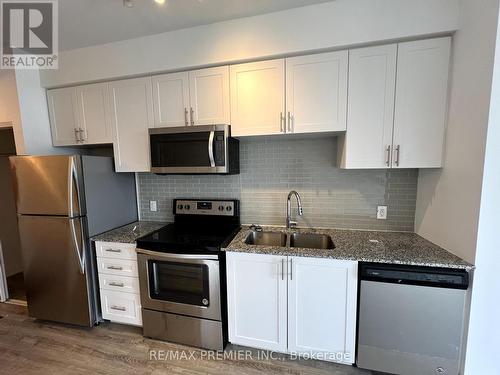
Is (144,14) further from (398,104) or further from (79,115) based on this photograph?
(398,104)

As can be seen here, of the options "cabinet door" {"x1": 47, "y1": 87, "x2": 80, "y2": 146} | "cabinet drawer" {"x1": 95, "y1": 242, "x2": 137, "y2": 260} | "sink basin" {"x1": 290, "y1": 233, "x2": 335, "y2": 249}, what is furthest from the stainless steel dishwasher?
"cabinet door" {"x1": 47, "y1": 87, "x2": 80, "y2": 146}

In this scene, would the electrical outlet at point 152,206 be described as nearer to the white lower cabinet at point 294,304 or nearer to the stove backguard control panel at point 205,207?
the stove backguard control panel at point 205,207

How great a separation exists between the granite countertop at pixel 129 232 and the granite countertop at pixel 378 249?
3.05 feet

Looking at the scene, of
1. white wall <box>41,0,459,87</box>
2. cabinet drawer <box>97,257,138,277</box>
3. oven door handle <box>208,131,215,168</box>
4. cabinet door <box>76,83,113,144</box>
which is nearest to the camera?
white wall <box>41,0,459,87</box>

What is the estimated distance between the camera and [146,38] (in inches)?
79.0

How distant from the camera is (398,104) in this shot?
1.64m

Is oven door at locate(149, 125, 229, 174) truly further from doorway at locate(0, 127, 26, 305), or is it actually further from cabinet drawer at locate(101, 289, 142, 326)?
doorway at locate(0, 127, 26, 305)

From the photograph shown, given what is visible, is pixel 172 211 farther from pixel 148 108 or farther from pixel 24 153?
pixel 24 153

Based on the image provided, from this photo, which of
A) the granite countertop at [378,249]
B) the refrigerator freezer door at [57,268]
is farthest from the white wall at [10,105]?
the granite countertop at [378,249]

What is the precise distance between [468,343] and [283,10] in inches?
101

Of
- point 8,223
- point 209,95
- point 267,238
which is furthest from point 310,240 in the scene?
point 8,223

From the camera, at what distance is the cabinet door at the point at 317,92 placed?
172 cm

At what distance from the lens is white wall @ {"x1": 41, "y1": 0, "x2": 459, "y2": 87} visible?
5.00 feet

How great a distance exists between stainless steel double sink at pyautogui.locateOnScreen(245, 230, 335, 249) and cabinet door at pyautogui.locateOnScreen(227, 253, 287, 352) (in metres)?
0.34
